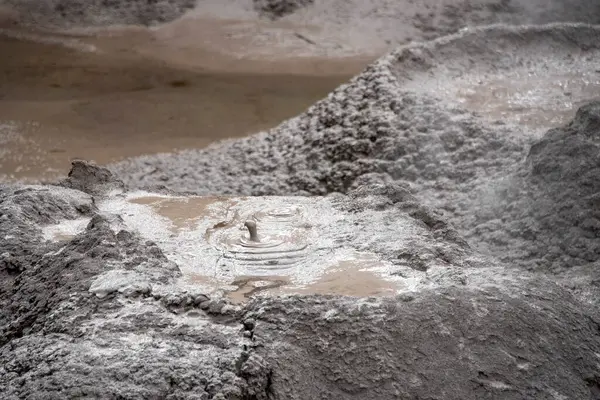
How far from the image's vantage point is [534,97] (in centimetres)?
416

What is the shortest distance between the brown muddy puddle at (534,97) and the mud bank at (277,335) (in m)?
2.28

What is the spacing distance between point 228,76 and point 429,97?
2373 millimetres

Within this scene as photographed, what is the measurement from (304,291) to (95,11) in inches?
243

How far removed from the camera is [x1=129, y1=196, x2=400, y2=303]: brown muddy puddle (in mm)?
1701

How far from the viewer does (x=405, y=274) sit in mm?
1724

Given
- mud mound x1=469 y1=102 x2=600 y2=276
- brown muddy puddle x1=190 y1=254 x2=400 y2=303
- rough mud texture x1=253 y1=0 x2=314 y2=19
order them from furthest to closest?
rough mud texture x1=253 y1=0 x2=314 y2=19 → mud mound x1=469 y1=102 x2=600 y2=276 → brown muddy puddle x1=190 y1=254 x2=400 y2=303

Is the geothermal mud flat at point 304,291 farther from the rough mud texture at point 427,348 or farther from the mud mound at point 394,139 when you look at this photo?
the mud mound at point 394,139

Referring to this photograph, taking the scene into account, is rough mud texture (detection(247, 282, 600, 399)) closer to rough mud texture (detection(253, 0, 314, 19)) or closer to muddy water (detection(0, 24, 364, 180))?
muddy water (detection(0, 24, 364, 180))

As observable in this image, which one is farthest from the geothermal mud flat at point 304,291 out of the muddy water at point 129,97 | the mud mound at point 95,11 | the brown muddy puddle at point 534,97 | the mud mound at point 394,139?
the mud mound at point 95,11

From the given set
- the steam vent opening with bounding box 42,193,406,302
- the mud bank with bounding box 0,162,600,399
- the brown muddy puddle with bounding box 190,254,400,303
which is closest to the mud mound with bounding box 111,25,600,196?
the steam vent opening with bounding box 42,193,406,302

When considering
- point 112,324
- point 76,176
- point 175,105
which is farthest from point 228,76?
point 112,324

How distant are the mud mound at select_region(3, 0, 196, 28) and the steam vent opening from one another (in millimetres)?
5140

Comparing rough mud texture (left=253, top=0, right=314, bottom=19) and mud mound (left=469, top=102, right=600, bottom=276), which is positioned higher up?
mud mound (left=469, top=102, right=600, bottom=276)

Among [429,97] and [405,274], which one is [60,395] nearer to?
[405,274]
